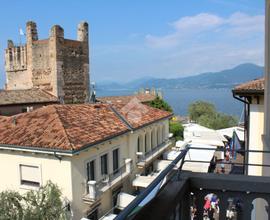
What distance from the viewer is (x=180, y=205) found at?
2592mm

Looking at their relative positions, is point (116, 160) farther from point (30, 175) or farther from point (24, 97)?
point (24, 97)

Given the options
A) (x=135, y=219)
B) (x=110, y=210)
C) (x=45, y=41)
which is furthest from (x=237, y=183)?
(x=45, y=41)

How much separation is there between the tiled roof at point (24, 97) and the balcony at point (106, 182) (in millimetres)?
12718

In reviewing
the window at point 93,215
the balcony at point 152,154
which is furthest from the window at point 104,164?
the balcony at point 152,154

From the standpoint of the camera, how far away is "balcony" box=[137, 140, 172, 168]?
67.9 feet

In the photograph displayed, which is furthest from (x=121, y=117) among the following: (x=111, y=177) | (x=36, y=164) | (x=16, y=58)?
(x=16, y=58)

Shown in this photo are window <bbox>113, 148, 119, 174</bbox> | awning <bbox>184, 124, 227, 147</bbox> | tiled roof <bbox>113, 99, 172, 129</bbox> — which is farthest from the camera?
awning <bbox>184, 124, 227, 147</bbox>

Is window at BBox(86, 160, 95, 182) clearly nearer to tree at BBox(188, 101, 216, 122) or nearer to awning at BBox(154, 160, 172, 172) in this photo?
awning at BBox(154, 160, 172, 172)

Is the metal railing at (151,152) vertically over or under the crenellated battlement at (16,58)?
under

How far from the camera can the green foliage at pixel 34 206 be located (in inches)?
450

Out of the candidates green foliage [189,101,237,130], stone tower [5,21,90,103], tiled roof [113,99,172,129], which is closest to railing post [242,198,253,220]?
tiled roof [113,99,172,129]

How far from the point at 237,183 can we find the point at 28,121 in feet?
49.8

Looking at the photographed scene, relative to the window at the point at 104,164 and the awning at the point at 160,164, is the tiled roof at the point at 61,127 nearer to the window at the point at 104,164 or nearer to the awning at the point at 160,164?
the window at the point at 104,164

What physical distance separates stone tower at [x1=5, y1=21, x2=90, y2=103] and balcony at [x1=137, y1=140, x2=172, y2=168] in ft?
41.8
